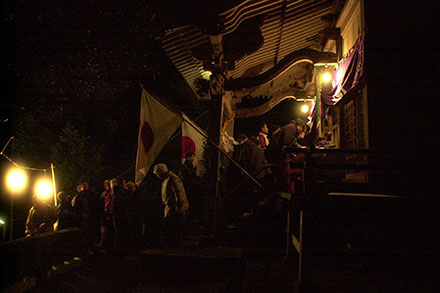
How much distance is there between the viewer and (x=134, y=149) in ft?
82.0

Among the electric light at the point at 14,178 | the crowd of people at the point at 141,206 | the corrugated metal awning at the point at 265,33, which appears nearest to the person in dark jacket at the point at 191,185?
the crowd of people at the point at 141,206

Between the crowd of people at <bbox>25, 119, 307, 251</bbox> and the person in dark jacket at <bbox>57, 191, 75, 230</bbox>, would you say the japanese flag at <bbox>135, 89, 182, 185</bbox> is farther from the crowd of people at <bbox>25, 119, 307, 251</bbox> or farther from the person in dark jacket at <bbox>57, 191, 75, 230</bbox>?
the person in dark jacket at <bbox>57, 191, 75, 230</bbox>

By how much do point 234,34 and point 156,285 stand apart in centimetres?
587

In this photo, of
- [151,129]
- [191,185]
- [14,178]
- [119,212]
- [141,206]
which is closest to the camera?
[151,129]

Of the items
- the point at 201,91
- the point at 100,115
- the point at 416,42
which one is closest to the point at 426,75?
the point at 416,42

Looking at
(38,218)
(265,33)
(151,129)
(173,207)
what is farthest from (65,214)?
(265,33)

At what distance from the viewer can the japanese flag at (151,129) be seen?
669cm

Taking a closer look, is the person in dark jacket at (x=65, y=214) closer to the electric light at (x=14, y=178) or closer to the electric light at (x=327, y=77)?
the electric light at (x=14, y=178)

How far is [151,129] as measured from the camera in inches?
276

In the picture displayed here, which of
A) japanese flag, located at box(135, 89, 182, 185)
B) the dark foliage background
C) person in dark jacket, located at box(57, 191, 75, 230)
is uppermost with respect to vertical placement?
the dark foliage background

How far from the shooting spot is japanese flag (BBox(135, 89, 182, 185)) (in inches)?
263

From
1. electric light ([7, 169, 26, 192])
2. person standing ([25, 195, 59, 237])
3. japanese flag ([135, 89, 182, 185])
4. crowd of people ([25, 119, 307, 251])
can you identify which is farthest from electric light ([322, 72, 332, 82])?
electric light ([7, 169, 26, 192])

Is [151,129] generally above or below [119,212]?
above

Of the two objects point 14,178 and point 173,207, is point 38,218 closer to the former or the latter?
point 14,178
